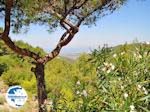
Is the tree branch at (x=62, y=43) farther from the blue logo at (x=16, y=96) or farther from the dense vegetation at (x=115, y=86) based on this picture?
the dense vegetation at (x=115, y=86)

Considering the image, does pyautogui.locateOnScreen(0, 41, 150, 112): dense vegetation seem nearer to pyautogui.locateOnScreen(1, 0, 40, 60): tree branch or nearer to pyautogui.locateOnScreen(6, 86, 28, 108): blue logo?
pyautogui.locateOnScreen(6, 86, 28, 108): blue logo

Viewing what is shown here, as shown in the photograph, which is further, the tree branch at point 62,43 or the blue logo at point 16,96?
the tree branch at point 62,43

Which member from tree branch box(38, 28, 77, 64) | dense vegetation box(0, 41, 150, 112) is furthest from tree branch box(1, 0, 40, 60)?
dense vegetation box(0, 41, 150, 112)

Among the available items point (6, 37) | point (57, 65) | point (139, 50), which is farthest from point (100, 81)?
point (57, 65)

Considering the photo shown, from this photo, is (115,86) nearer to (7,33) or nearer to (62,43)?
(7,33)

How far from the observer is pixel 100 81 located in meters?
5.27

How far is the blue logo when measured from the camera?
11305 millimetres

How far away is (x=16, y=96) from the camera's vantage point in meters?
11.5

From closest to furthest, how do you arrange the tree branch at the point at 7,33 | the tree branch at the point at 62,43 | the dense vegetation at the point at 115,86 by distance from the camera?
the dense vegetation at the point at 115,86 → the tree branch at the point at 7,33 → the tree branch at the point at 62,43

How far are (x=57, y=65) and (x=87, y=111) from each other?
19.6m

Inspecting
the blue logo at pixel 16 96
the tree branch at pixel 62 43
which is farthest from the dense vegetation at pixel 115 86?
the tree branch at pixel 62 43

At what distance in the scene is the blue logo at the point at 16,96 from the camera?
11305 mm

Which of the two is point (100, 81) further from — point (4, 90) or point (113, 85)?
point (4, 90)

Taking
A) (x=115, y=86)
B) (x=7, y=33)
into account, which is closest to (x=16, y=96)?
(x=7, y=33)
